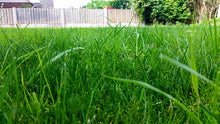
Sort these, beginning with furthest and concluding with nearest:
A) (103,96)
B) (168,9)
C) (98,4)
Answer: (98,4), (168,9), (103,96)

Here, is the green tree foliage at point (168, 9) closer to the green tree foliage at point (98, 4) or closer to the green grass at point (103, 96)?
the green grass at point (103, 96)

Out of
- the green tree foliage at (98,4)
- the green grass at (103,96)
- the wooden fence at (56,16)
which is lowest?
the green grass at (103,96)

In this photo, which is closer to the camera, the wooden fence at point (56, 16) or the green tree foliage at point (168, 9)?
the green tree foliage at point (168, 9)

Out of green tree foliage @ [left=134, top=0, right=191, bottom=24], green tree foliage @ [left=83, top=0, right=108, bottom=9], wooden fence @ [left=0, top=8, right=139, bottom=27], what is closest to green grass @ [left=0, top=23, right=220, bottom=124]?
green tree foliage @ [left=134, top=0, right=191, bottom=24]

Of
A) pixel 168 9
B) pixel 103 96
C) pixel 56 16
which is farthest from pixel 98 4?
pixel 103 96

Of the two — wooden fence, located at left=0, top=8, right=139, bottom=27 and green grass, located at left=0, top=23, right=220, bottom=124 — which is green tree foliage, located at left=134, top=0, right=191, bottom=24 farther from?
green grass, located at left=0, top=23, right=220, bottom=124

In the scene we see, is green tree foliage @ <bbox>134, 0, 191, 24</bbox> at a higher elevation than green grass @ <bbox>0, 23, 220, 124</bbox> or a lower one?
higher

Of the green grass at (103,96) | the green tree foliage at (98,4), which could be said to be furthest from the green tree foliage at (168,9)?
the green tree foliage at (98,4)

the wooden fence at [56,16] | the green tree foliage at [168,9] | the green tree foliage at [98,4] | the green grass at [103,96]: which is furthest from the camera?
the green tree foliage at [98,4]

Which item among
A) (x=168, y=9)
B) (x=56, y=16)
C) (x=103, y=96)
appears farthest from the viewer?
(x=56, y=16)

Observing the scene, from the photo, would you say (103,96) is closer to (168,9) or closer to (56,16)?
(168,9)

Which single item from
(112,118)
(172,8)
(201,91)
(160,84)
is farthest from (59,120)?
(172,8)

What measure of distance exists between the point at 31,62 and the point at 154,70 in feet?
2.23

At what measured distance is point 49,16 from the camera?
12.0 meters
